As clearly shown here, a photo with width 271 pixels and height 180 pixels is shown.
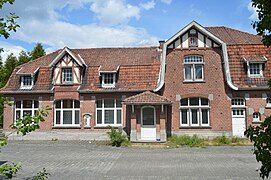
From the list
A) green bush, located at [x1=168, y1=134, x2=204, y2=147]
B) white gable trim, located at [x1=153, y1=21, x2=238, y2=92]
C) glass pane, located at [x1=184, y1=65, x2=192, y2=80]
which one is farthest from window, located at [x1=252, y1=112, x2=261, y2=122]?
glass pane, located at [x1=184, y1=65, x2=192, y2=80]

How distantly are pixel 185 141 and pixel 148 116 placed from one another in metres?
3.28

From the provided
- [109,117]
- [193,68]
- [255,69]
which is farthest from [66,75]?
[255,69]

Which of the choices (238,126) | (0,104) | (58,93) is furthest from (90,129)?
(0,104)

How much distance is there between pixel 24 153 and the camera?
1559 cm

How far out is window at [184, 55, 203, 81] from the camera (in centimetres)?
2062

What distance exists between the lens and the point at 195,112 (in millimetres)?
20203

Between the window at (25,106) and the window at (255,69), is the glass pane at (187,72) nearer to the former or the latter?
the window at (255,69)

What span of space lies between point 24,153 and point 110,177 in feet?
26.9

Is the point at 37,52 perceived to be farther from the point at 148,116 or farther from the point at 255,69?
the point at 255,69

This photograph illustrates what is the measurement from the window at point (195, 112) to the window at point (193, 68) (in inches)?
69.6

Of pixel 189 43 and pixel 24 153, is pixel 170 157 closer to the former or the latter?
pixel 24 153

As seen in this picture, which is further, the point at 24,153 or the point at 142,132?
the point at 142,132

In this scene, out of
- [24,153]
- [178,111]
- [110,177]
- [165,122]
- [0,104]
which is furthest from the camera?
[178,111]

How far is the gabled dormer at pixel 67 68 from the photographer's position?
845 inches
